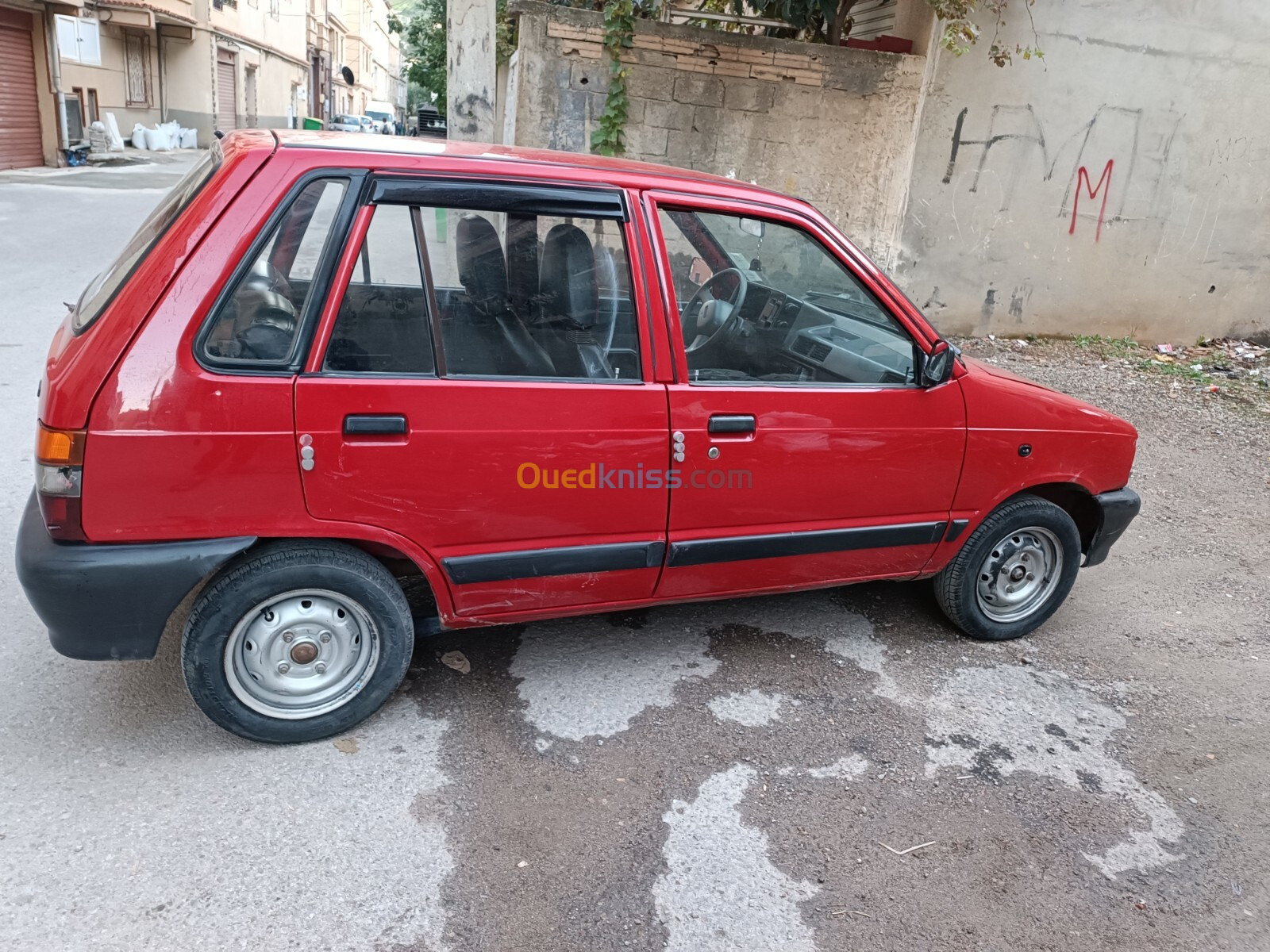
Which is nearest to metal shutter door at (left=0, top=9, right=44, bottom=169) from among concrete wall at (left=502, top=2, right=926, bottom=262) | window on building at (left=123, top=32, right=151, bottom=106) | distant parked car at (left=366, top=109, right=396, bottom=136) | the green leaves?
window on building at (left=123, top=32, right=151, bottom=106)

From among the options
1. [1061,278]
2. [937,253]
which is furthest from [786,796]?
[1061,278]

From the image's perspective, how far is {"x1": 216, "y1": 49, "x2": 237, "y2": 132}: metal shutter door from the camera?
103 ft

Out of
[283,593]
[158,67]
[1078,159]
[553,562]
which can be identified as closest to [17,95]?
[158,67]

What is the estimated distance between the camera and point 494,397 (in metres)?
2.74

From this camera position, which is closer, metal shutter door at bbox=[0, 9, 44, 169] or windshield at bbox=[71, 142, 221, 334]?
windshield at bbox=[71, 142, 221, 334]

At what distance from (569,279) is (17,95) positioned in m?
20.8

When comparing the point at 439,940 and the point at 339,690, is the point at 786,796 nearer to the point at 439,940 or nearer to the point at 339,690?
the point at 439,940

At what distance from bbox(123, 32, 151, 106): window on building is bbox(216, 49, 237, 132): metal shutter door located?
9.77ft

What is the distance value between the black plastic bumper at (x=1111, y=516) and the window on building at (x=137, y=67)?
30.6m

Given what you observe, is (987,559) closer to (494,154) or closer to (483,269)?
(483,269)

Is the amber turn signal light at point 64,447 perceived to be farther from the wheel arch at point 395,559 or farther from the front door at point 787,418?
the front door at point 787,418

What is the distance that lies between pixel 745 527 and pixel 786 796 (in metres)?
0.89

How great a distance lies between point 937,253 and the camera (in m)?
8.71

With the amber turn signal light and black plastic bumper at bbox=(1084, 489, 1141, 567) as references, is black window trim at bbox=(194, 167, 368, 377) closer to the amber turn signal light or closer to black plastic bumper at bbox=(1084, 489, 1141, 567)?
the amber turn signal light
